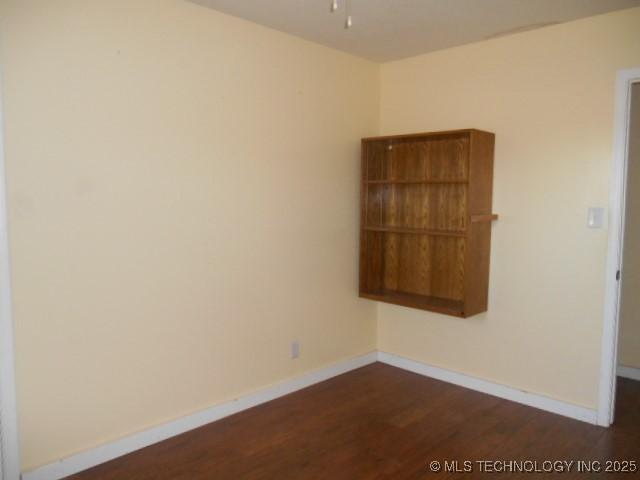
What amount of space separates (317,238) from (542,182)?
1.61 m

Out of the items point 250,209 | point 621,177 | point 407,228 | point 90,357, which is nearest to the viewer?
point 90,357

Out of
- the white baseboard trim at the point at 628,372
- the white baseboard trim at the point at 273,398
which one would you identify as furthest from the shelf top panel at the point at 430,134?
the white baseboard trim at the point at 628,372

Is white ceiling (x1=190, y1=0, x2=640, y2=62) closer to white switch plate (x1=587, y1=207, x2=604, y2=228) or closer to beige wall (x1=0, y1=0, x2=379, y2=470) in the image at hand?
beige wall (x1=0, y1=0, x2=379, y2=470)

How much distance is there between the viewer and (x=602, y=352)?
10.1 ft

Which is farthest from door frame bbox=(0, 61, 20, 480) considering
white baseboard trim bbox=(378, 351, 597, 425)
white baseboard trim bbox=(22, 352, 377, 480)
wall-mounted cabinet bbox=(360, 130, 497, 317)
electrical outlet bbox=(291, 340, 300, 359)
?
white baseboard trim bbox=(378, 351, 597, 425)

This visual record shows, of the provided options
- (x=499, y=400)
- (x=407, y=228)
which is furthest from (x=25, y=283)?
(x=499, y=400)

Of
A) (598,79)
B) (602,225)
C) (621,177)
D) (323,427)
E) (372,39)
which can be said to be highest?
(372,39)

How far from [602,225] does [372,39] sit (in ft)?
6.40

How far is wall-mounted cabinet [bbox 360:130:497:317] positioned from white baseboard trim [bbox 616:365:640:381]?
1418 millimetres

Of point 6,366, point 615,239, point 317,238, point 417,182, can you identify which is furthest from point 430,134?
point 6,366

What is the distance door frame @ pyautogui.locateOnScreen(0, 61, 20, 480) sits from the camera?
222cm

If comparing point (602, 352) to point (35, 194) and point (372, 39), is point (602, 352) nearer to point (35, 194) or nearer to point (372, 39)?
point (372, 39)

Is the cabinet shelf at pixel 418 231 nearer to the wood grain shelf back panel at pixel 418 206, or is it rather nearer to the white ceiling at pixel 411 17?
the wood grain shelf back panel at pixel 418 206

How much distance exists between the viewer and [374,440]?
9.53 ft
